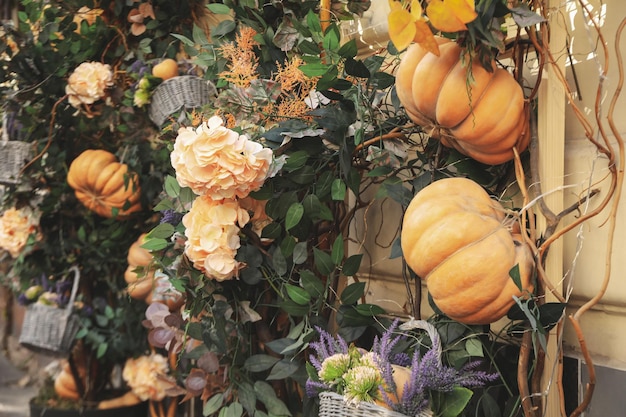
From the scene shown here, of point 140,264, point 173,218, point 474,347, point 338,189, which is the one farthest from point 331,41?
point 140,264

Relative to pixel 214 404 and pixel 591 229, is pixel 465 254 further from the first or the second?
pixel 214 404

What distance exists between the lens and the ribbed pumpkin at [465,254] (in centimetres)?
85

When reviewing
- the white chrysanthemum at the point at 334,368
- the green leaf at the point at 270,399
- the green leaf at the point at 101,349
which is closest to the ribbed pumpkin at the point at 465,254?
the white chrysanthemum at the point at 334,368

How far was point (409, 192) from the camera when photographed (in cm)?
108

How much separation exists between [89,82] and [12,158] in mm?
358

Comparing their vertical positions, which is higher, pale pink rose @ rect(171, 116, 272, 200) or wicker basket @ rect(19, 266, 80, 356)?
pale pink rose @ rect(171, 116, 272, 200)

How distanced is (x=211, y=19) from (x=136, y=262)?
0.82 metres

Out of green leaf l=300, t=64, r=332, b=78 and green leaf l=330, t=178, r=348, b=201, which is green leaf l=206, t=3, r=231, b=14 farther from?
green leaf l=330, t=178, r=348, b=201

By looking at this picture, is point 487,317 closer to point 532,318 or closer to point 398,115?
point 532,318

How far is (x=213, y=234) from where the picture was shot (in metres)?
1.11

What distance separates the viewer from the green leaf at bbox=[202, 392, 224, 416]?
1.24 m

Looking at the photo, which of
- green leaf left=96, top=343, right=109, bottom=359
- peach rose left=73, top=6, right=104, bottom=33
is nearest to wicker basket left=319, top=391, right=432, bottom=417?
green leaf left=96, top=343, right=109, bottom=359

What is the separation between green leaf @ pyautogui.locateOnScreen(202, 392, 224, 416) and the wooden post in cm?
64

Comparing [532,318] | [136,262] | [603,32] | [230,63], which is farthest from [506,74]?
[136,262]
